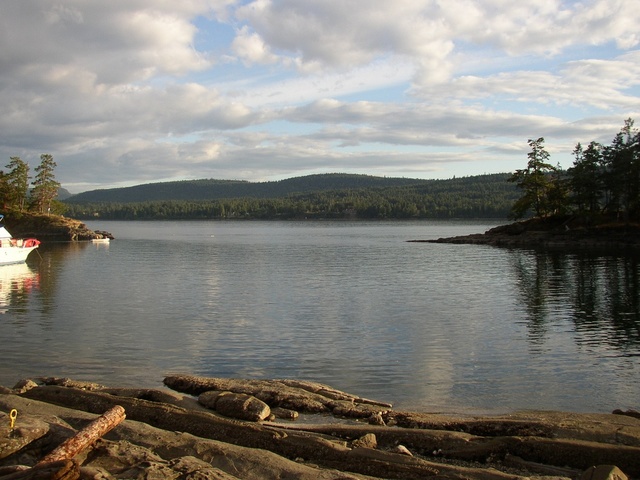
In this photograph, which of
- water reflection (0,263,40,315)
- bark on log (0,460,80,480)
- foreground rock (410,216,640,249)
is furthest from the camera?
foreground rock (410,216,640,249)

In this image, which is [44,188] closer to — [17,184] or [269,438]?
[17,184]

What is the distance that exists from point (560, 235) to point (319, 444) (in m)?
86.3

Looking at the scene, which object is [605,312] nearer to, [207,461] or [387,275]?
[387,275]

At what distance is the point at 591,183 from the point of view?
90.1 metres

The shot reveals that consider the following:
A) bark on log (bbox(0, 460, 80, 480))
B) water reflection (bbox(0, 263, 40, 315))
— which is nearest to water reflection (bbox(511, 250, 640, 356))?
bark on log (bbox(0, 460, 80, 480))

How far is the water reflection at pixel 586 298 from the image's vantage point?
26.6m

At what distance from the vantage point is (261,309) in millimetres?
34594

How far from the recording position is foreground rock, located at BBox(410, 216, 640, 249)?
83.4 m

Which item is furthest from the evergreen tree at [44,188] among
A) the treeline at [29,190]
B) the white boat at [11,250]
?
the white boat at [11,250]

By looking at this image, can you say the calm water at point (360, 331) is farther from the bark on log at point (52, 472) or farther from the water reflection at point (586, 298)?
the bark on log at point (52, 472)

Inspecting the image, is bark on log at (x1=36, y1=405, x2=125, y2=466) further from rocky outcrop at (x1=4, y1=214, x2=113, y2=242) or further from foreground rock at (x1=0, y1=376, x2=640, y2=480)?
rocky outcrop at (x1=4, y1=214, x2=113, y2=242)

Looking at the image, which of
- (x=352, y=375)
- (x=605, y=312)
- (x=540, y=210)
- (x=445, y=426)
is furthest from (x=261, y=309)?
(x=540, y=210)

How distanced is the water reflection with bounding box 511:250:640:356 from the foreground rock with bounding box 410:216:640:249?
55.3 feet

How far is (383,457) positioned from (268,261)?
5874 centimetres
